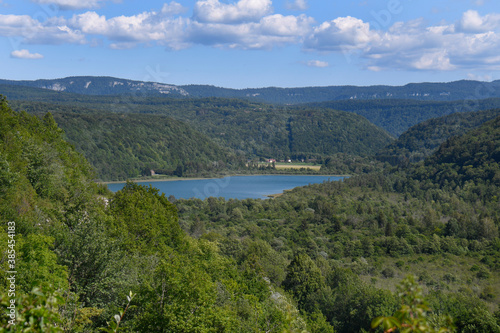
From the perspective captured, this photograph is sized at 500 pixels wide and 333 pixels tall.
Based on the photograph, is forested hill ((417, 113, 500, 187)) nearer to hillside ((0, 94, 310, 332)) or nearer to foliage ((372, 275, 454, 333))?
hillside ((0, 94, 310, 332))

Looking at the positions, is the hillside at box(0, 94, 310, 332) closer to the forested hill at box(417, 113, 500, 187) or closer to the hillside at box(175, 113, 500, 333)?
the hillside at box(175, 113, 500, 333)

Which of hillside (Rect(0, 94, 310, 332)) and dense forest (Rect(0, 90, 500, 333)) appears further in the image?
dense forest (Rect(0, 90, 500, 333))

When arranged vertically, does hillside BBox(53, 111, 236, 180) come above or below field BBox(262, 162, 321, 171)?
above

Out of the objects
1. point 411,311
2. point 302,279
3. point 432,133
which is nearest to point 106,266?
point 411,311

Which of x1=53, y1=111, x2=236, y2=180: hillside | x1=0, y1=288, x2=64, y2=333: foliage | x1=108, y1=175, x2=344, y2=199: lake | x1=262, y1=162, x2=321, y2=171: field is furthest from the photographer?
x1=262, y1=162, x2=321, y2=171: field

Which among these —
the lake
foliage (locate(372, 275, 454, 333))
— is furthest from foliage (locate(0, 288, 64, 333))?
the lake

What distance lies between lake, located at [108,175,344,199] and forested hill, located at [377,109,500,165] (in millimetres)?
25182

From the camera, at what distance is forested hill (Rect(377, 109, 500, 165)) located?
149 meters

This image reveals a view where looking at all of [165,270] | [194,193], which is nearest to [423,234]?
[165,270]

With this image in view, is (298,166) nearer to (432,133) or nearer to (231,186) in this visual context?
(432,133)

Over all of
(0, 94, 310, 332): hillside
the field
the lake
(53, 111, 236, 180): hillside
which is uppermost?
(0, 94, 310, 332): hillside

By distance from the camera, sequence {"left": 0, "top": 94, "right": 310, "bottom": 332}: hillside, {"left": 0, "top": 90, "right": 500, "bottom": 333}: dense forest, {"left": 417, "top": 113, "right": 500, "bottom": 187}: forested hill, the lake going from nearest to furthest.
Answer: {"left": 0, "top": 94, "right": 310, "bottom": 332}: hillside < {"left": 0, "top": 90, "right": 500, "bottom": 333}: dense forest < {"left": 417, "top": 113, "right": 500, "bottom": 187}: forested hill < the lake

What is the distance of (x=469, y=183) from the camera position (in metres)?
78.6

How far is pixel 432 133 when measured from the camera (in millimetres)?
155750
